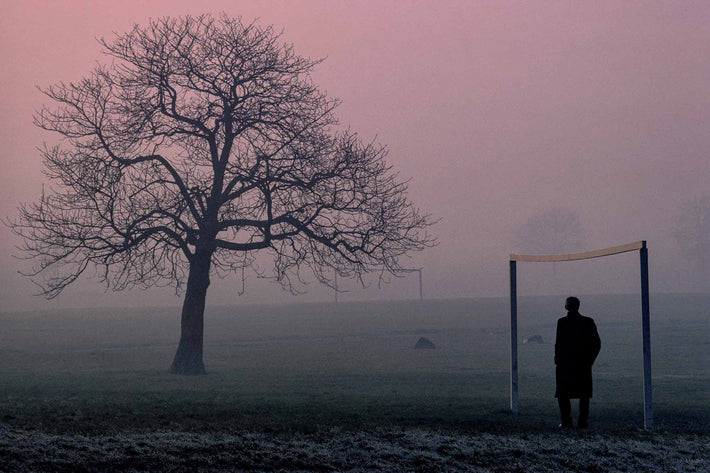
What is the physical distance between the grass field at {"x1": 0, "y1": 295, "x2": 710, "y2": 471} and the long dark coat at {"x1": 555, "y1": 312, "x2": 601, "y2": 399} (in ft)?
2.63

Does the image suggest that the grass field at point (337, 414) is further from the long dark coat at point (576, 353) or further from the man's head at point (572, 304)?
the man's head at point (572, 304)

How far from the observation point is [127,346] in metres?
52.8

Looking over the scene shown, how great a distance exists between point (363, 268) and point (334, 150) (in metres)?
4.11

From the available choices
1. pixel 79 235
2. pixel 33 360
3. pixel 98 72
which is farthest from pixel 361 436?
pixel 33 360

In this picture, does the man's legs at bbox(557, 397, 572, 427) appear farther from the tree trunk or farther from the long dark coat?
the tree trunk

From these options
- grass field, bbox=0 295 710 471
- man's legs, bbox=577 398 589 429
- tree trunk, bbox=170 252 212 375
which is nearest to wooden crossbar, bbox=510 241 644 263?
man's legs, bbox=577 398 589 429

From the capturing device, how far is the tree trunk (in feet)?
95.6

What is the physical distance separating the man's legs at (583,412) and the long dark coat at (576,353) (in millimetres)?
200

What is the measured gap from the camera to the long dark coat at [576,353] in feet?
47.2

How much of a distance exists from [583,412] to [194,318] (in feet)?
57.4

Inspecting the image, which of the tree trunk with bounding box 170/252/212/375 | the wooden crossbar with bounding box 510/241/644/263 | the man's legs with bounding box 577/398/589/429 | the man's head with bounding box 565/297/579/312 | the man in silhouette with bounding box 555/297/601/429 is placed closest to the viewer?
the man's head with bounding box 565/297/579/312

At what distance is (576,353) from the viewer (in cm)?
1445

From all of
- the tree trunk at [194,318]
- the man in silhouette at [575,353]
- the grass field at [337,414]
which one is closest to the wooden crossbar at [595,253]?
the man in silhouette at [575,353]

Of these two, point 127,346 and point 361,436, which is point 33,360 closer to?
point 127,346
